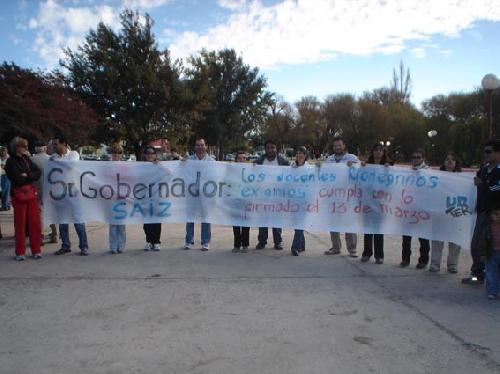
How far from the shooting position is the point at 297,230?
725 cm

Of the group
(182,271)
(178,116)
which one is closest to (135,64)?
(178,116)

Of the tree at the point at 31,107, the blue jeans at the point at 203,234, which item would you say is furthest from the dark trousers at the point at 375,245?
the tree at the point at 31,107

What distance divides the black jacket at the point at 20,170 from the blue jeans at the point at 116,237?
4.76 feet

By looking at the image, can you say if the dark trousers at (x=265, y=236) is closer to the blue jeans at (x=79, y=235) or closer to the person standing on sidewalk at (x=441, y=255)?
the person standing on sidewalk at (x=441, y=255)

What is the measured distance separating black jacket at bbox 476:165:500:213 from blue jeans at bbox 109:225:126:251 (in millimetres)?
5395

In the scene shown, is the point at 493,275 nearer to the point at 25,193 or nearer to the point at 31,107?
the point at 25,193

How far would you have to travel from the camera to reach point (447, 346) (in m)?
3.72

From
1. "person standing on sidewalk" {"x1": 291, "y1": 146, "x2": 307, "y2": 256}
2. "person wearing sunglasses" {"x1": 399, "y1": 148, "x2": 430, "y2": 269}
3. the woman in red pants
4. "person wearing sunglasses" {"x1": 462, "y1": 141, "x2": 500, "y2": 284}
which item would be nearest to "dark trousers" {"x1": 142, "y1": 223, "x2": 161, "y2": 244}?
the woman in red pants

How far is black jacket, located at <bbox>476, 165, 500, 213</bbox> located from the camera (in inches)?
194

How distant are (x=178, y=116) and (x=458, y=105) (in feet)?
137

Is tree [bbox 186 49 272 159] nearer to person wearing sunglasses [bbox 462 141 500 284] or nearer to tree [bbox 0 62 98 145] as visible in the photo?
tree [bbox 0 62 98 145]

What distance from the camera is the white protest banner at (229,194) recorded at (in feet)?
22.9

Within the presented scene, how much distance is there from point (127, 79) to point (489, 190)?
17445 millimetres

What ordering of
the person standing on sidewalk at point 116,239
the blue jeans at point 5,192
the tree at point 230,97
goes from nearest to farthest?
1. the person standing on sidewalk at point 116,239
2. the blue jeans at point 5,192
3. the tree at point 230,97
